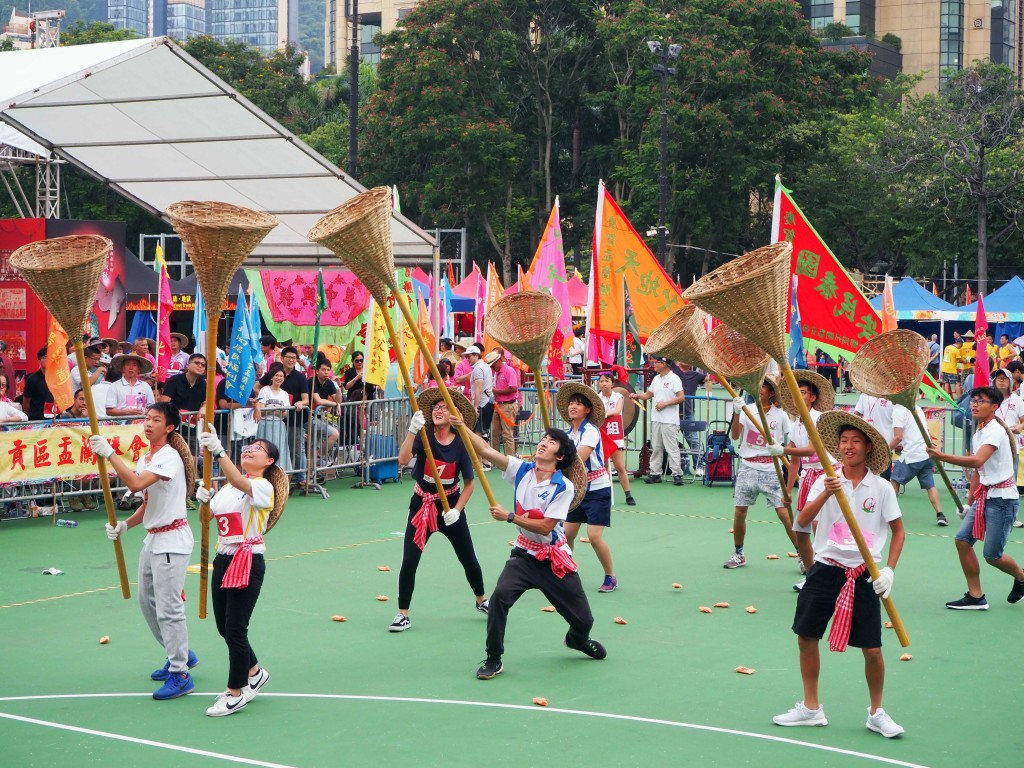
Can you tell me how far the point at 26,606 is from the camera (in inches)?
392

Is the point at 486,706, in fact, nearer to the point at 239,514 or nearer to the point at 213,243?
the point at 239,514

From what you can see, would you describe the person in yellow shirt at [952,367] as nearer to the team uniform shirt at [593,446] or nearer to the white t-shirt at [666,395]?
the white t-shirt at [666,395]

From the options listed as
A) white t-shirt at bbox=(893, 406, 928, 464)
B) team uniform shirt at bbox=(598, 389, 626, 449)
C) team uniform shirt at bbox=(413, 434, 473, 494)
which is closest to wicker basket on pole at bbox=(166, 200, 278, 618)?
team uniform shirt at bbox=(413, 434, 473, 494)

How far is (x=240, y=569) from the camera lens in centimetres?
723

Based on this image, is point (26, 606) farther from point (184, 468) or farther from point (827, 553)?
point (827, 553)

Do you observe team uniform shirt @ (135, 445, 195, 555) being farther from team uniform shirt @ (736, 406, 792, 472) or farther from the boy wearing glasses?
the boy wearing glasses

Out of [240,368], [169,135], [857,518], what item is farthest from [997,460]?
[169,135]

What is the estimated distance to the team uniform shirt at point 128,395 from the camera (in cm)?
1441

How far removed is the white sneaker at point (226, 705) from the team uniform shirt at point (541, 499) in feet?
6.71

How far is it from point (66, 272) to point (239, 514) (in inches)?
64.7

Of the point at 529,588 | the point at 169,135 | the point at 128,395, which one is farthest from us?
the point at 169,135

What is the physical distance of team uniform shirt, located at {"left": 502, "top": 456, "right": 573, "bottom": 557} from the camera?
8.19m

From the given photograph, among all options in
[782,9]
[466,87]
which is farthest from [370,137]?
[782,9]

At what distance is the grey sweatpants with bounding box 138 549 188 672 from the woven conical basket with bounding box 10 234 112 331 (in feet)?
4.54
